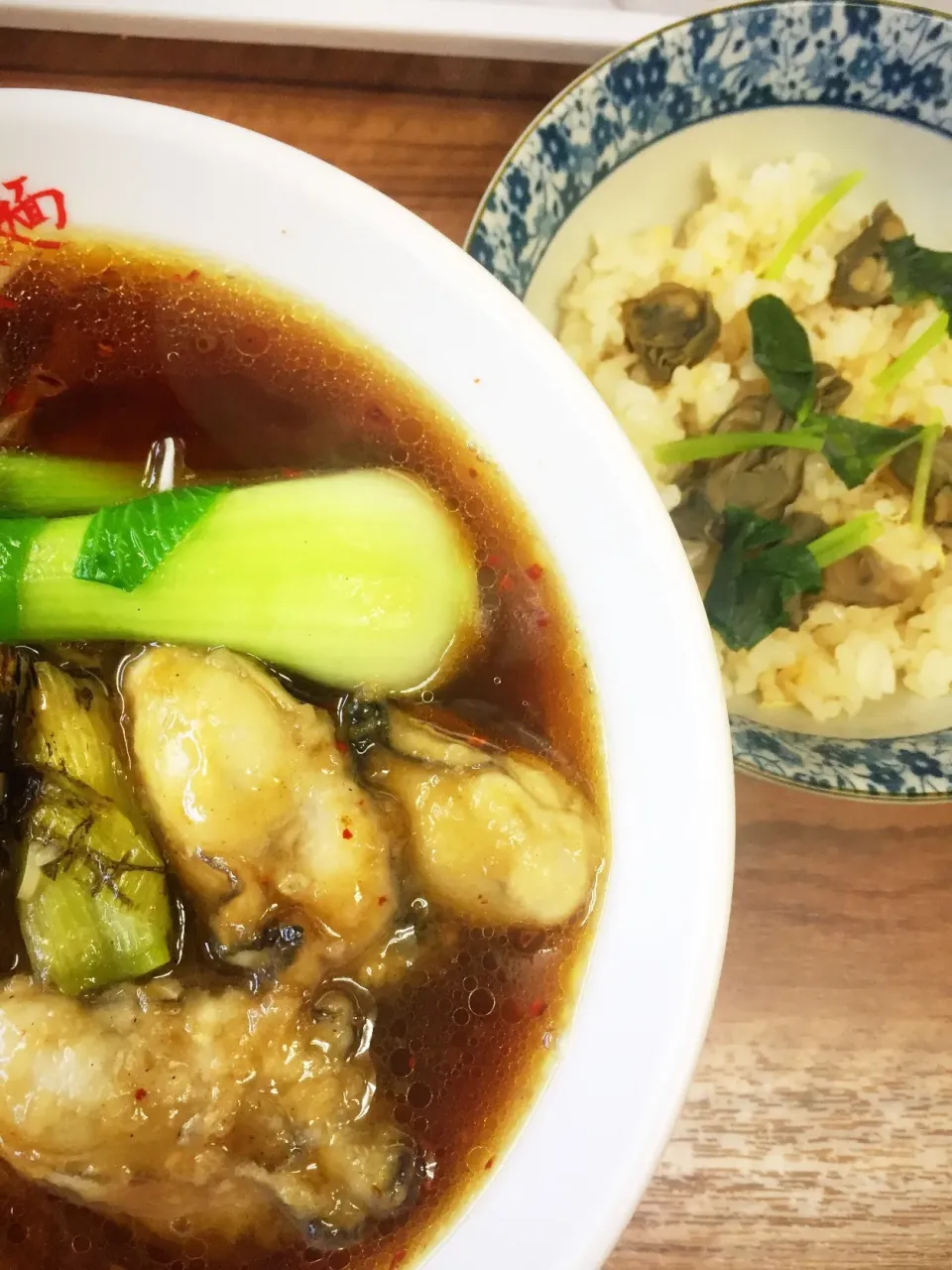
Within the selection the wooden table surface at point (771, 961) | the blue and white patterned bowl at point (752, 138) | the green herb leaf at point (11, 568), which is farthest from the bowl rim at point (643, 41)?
the green herb leaf at point (11, 568)

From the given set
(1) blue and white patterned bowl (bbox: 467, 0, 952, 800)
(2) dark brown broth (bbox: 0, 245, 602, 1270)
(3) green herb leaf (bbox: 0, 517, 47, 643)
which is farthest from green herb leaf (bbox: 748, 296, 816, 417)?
(3) green herb leaf (bbox: 0, 517, 47, 643)

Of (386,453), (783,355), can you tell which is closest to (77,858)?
(386,453)

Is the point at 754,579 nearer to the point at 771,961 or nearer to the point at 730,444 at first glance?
the point at 730,444

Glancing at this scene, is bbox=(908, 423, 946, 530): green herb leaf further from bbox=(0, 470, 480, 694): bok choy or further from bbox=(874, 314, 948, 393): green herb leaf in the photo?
bbox=(0, 470, 480, 694): bok choy

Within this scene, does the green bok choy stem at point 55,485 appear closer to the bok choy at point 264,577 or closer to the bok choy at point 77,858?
the bok choy at point 264,577

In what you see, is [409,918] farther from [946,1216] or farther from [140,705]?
[946,1216]
